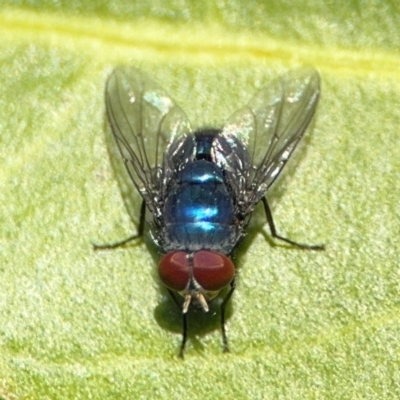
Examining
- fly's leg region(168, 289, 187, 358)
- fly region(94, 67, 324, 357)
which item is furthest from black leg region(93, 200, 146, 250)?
fly's leg region(168, 289, 187, 358)

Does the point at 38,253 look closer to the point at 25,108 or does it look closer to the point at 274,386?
the point at 25,108

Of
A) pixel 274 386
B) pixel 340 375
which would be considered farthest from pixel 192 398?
pixel 340 375

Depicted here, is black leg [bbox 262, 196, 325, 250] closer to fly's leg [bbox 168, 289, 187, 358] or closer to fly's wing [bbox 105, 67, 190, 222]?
fly's wing [bbox 105, 67, 190, 222]

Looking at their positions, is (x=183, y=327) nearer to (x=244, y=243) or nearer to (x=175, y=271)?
(x=175, y=271)

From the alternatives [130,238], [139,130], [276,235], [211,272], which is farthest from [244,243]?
[139,130]

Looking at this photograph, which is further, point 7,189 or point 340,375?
point 7,189

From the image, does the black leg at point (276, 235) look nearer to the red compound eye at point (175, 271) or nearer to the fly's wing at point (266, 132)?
the fly's wing at point (266, 132)
